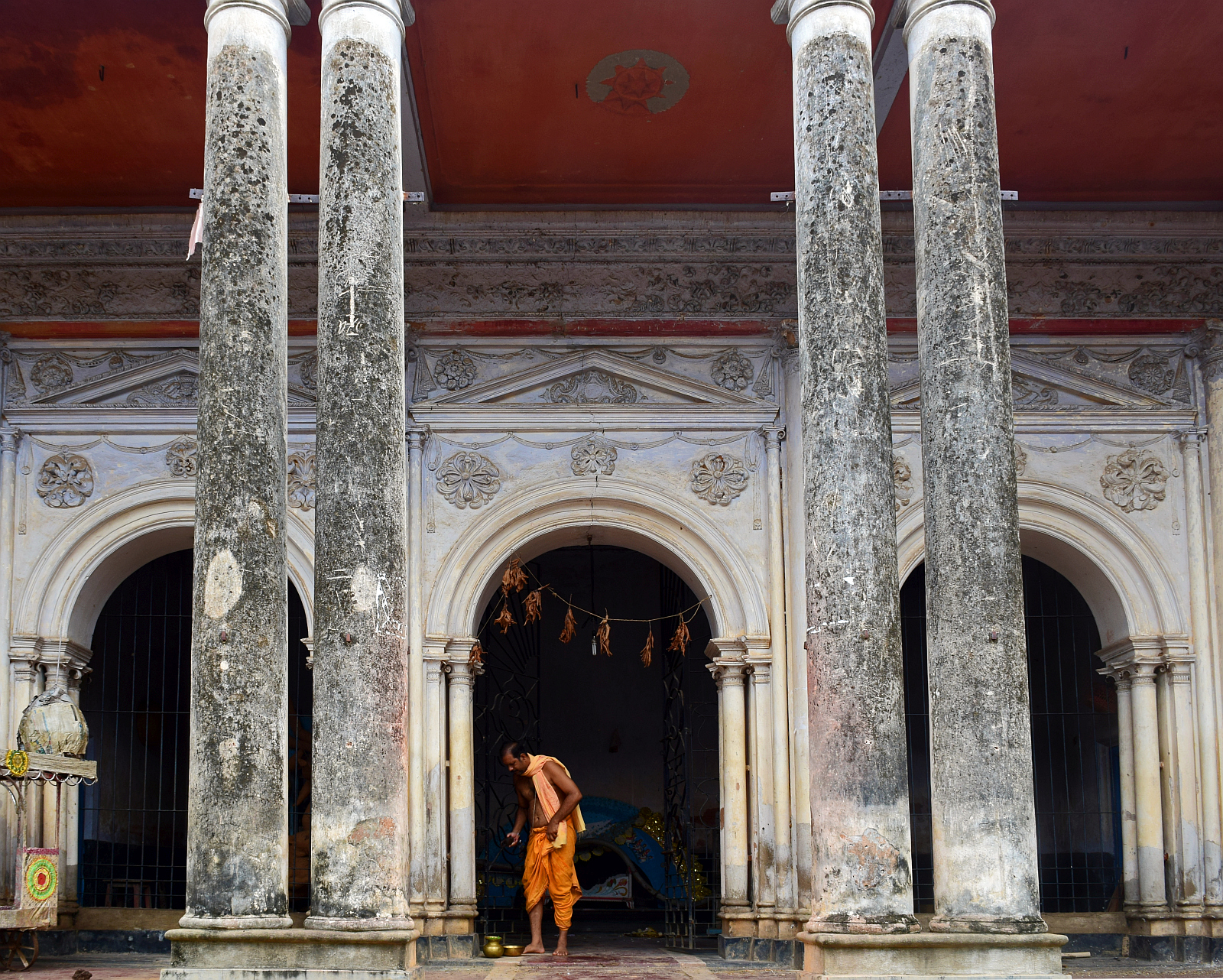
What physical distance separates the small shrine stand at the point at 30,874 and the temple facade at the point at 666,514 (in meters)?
0.89

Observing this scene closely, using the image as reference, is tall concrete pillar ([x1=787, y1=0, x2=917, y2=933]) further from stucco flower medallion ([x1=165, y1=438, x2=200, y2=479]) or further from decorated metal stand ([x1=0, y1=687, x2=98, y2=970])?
stucco flower medallion ([x1=165, y1=438, x2=200, y2=479])

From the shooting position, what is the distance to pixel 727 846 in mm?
11961

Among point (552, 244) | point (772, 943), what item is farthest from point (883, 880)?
point (552, 244)

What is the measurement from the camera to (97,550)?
485 inches

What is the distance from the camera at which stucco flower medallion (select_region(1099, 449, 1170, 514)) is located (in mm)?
12508

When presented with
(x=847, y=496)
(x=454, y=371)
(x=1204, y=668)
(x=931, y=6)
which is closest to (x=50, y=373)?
(x=454, y=371)

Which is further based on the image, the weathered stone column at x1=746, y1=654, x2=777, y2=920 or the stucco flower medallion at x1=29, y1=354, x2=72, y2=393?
the stucco flower medallion at x1=29, y1=354, x2=72, y2=393

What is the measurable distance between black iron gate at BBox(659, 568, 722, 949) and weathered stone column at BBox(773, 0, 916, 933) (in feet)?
14.6

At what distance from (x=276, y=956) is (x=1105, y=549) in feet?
26.4

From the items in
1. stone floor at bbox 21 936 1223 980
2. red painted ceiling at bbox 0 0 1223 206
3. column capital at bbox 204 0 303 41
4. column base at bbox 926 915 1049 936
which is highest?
red painted ceiling at bbox 0 0 1223 206

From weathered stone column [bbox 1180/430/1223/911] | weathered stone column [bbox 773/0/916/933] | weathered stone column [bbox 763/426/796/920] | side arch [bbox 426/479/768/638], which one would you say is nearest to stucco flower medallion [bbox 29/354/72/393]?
side arch [bbox 426/479/768/638]

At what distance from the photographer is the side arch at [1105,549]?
12.3 metres

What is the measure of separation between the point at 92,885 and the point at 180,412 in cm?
452

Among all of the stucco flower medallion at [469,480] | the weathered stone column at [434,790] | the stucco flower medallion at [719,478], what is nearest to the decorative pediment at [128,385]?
the stucco flower medallion at [469,480]
